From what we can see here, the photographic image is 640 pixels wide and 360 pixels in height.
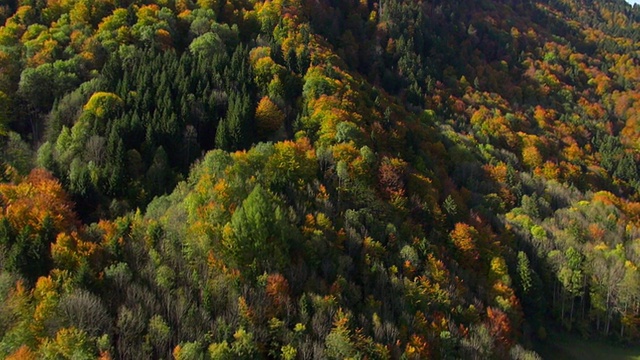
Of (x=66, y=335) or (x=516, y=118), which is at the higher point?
(x=66, y=335)

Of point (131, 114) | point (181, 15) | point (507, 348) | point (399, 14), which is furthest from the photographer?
point (399, 14)

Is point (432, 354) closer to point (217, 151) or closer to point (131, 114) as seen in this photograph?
point (217, 151)

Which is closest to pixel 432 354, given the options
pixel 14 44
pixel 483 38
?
pixel 14 44

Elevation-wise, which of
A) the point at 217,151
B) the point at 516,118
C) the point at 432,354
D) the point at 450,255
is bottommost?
the point at 516,118

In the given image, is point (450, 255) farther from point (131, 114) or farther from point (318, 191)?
point (131, 114)

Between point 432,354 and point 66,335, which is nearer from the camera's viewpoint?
point 66,335

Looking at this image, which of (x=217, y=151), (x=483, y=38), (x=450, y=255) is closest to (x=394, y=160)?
(x=450, y=255)

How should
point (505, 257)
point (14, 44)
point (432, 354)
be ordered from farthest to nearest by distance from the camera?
point (14, 44)
point (505, 257)
point (432, 354)
